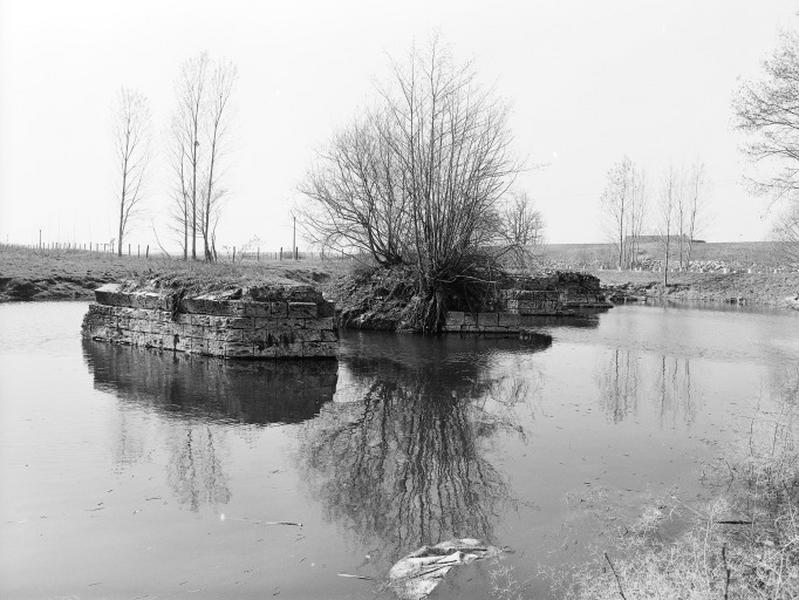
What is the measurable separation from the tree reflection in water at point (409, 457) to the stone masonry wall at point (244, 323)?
5.30ft

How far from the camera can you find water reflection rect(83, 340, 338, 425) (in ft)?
27.5

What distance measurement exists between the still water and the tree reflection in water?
0.03m

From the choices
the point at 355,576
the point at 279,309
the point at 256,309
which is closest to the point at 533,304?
the point at 279,309

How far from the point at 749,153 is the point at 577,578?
590 inches

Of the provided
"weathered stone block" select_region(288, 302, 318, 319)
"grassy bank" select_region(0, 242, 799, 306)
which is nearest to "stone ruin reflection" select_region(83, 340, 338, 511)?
"weathered stone block" select_region(288, 302, 318, 319)

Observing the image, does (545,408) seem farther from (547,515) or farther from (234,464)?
(234,464)

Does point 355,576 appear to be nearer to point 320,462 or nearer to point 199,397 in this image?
point 320,462

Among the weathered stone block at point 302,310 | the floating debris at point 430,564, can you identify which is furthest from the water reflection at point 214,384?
the floating debris at point 430,564

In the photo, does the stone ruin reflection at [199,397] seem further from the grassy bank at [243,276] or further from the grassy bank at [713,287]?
the grassy bank at [713,287]

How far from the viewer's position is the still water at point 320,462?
13.8 feet

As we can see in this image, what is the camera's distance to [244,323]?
12188 millimetres

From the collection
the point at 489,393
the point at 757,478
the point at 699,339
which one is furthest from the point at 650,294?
the point at 757,478

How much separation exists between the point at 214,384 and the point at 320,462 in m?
4.27

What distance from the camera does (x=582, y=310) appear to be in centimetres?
3083
